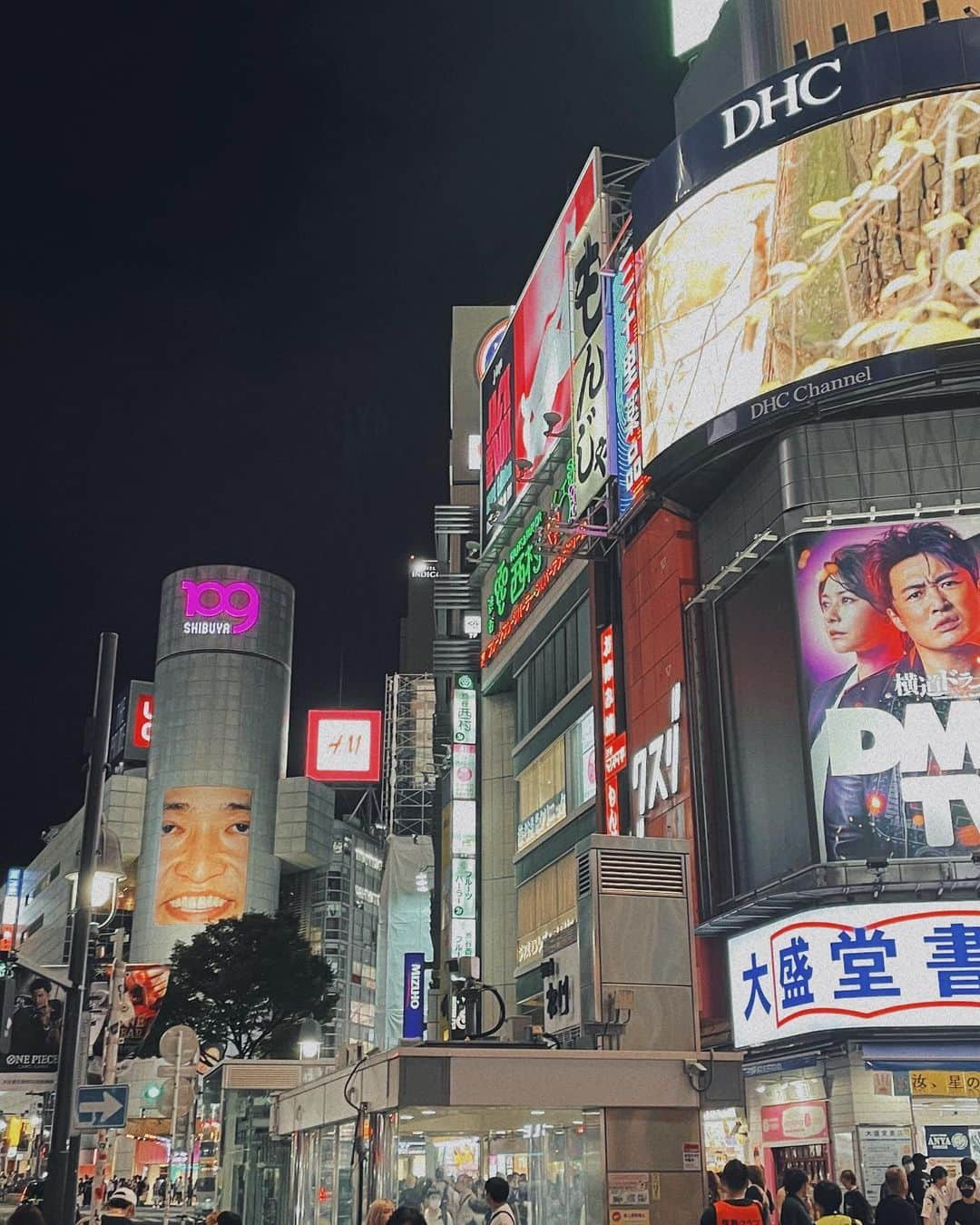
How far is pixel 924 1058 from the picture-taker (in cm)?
2033

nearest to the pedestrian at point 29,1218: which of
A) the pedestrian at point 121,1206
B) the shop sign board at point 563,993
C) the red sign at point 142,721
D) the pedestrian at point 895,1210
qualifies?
the pedestrian at point 121,1206

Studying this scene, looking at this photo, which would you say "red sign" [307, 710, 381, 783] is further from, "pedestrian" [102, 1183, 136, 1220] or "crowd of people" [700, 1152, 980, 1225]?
"pedestrian" [102, 1183, 136, 1220]

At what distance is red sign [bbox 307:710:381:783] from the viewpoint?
109 m

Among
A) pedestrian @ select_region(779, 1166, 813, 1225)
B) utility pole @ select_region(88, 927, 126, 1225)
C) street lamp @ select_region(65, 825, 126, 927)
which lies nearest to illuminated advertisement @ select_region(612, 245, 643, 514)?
street lamp @ select_region(65, 825, 126, 927)

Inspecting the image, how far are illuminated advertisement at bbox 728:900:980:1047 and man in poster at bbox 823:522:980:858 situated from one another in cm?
107

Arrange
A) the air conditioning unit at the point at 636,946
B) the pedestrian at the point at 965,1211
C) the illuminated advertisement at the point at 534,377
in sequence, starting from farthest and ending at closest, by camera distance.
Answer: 1. the illuminated advertisement at the point at 534,377
2. the air conditioning unit at the point at 636,946
3. the pedestrian at the point at 965,1211

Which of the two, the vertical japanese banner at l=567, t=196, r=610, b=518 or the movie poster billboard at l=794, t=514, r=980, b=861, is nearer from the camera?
the movie poster billboard at l=794, t=514, r=980, b=861

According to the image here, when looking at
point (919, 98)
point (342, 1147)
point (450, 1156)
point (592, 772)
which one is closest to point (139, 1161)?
point (592, 772)

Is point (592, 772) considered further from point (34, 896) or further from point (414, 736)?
point (34, 896)

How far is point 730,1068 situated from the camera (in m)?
14.7

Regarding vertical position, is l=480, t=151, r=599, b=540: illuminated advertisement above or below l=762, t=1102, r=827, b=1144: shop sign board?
above

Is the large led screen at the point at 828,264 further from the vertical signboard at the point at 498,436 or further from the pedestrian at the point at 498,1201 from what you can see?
the pedestrian at the point at 498,1201

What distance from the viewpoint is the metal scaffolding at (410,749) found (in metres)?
88.4

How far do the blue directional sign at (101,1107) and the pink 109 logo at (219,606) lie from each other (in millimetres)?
99833
